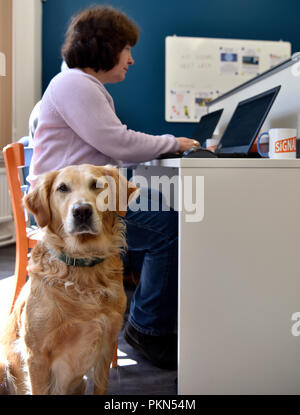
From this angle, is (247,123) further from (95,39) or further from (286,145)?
(95,39)

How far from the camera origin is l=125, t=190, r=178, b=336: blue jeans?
1281 millimetres

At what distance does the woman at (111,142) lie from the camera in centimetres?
114

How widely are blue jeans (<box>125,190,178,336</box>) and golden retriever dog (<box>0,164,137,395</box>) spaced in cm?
27

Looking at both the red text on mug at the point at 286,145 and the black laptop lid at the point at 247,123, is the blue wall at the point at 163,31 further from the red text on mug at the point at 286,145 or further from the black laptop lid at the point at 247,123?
the red text on mug at the point at 286,145

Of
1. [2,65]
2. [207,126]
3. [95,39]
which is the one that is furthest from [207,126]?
[2,65]

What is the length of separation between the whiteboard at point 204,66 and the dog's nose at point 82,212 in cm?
331

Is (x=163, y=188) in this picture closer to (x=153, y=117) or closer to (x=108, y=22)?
(x=108, y=22)

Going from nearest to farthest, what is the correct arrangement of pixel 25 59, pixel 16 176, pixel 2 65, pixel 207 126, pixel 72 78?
pixel 72 78 < pixel 16 176 < pixel 207 126 < pixel 2 65 < pixel 25 59

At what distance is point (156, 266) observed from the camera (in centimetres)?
134

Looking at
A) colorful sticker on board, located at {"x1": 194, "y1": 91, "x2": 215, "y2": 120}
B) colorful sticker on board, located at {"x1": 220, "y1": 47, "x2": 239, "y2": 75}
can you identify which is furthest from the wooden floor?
colorful sticker on board, located at {"x1": 220, "y1": 47, "x2": 239, "y2": 75}

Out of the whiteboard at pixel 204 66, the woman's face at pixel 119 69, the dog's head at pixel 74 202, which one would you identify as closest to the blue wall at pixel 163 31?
the whiteboard at pixel 204 66

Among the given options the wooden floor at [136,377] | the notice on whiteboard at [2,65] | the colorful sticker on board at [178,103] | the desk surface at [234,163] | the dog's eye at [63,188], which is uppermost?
the notice on whiteboard at [2,65]

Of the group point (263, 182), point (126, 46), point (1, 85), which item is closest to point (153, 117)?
point (1, 85)

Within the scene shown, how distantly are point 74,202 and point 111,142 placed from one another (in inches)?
12.8
